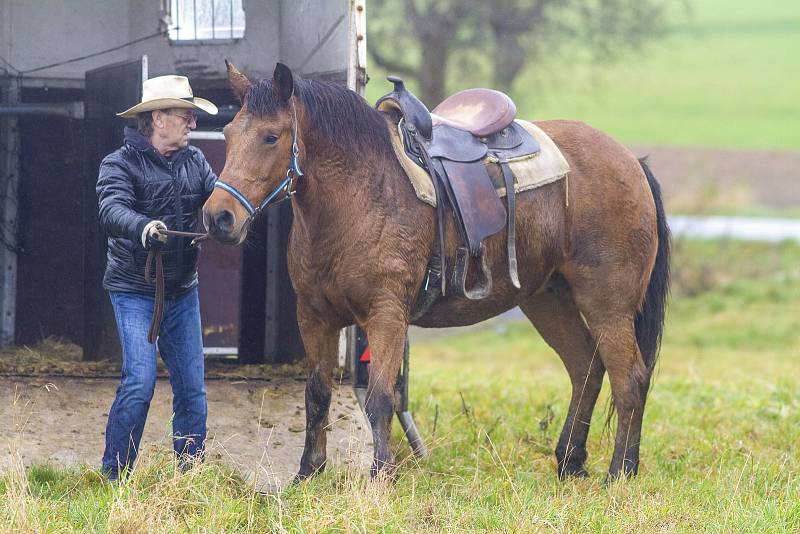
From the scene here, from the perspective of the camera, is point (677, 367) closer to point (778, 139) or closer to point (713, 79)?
point (778, 139)

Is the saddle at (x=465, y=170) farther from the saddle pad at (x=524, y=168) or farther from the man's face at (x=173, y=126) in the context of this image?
the man's face at (x=173, y=126)

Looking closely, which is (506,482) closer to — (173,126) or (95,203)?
(173,126)

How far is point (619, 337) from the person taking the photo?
18.9 feet

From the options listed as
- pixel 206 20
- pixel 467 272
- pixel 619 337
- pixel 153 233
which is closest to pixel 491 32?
pixel 206 20

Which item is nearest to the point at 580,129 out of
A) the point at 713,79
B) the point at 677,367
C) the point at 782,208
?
the point at 677,367

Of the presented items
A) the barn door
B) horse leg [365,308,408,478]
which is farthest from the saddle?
the barn door

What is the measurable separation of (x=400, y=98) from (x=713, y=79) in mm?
45951

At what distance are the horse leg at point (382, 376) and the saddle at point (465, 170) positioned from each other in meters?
0.39

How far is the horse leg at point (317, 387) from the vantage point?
5180mm

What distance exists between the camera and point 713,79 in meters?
48.2

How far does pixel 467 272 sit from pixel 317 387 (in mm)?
932

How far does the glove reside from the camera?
177 inches

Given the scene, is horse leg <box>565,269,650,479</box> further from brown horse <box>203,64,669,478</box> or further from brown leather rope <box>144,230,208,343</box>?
brown leather rope <box>144,230,208,343</box>

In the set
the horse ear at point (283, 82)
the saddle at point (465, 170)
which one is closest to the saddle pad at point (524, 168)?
the saddle at point (465, 170)
